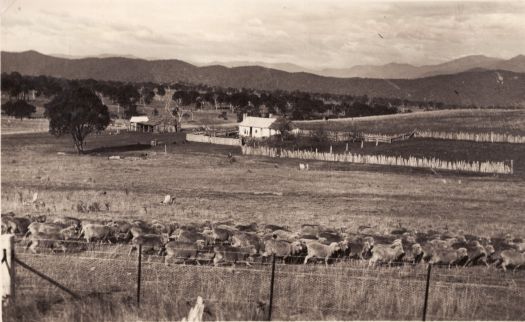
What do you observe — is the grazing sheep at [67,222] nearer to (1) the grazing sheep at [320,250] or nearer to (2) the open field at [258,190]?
(2) the open field at [258,190]

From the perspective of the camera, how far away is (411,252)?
50.0 ft

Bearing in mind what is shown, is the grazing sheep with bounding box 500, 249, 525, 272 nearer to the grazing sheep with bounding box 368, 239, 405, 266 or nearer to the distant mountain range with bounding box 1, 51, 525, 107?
the grazing sheep with bounding box 368, 239, 405, 266

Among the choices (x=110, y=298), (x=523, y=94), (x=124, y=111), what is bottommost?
(x=110, y=298)

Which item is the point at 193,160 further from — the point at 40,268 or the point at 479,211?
the point at 40,268

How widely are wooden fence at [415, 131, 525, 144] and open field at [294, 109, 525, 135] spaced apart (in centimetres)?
247

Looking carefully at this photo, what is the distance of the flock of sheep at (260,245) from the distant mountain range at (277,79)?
1964 inches

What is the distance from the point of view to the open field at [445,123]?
5666 cm

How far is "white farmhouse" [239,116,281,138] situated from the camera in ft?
206

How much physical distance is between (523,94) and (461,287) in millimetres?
65747

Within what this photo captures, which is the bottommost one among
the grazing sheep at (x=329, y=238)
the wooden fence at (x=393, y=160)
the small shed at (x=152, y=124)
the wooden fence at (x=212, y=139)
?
the grazing sheep at (x=329, y=238)

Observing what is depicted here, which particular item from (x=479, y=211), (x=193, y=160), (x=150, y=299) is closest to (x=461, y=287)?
(x=150, y=299)

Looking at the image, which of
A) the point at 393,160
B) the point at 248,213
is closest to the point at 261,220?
the point at 248,213

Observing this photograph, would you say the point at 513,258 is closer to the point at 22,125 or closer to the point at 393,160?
the point at 393,160

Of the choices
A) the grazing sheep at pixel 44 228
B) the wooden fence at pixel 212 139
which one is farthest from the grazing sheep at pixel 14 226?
the wooden fence at pixel 212 139
